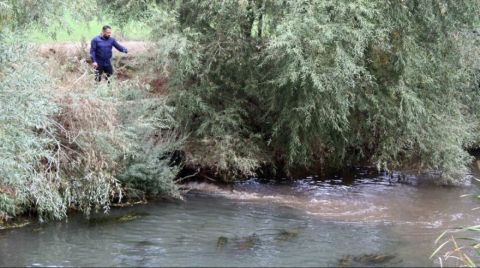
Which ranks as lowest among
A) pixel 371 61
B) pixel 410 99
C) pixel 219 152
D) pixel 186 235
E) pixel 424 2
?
pixel 186 235

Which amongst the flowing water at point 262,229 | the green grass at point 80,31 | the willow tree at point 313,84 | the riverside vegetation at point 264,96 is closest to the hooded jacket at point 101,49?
the green grass at point 80,31

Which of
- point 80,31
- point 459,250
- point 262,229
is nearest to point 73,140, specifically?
point 262,229

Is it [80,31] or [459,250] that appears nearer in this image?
[459,250]

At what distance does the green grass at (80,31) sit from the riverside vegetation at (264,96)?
32 cm

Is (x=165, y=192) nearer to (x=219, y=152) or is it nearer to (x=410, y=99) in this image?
(x=219, y=152)

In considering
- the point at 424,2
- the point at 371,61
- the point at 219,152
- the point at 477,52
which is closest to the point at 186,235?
the point at 219,152

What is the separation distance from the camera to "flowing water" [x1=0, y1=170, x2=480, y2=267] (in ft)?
31.4

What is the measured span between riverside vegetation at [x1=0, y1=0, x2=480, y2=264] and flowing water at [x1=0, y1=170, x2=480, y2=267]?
0.68 m

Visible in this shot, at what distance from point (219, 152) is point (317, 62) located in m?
3.17

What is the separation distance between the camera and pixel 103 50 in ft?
48.9

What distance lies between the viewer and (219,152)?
565 inches

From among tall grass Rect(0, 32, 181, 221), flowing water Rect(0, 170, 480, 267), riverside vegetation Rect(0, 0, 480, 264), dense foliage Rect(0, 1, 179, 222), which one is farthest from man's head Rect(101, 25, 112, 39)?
flowing water Rect(0, 170, 480, 267)

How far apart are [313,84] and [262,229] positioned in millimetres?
3834

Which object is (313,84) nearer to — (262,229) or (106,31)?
(262,229)
